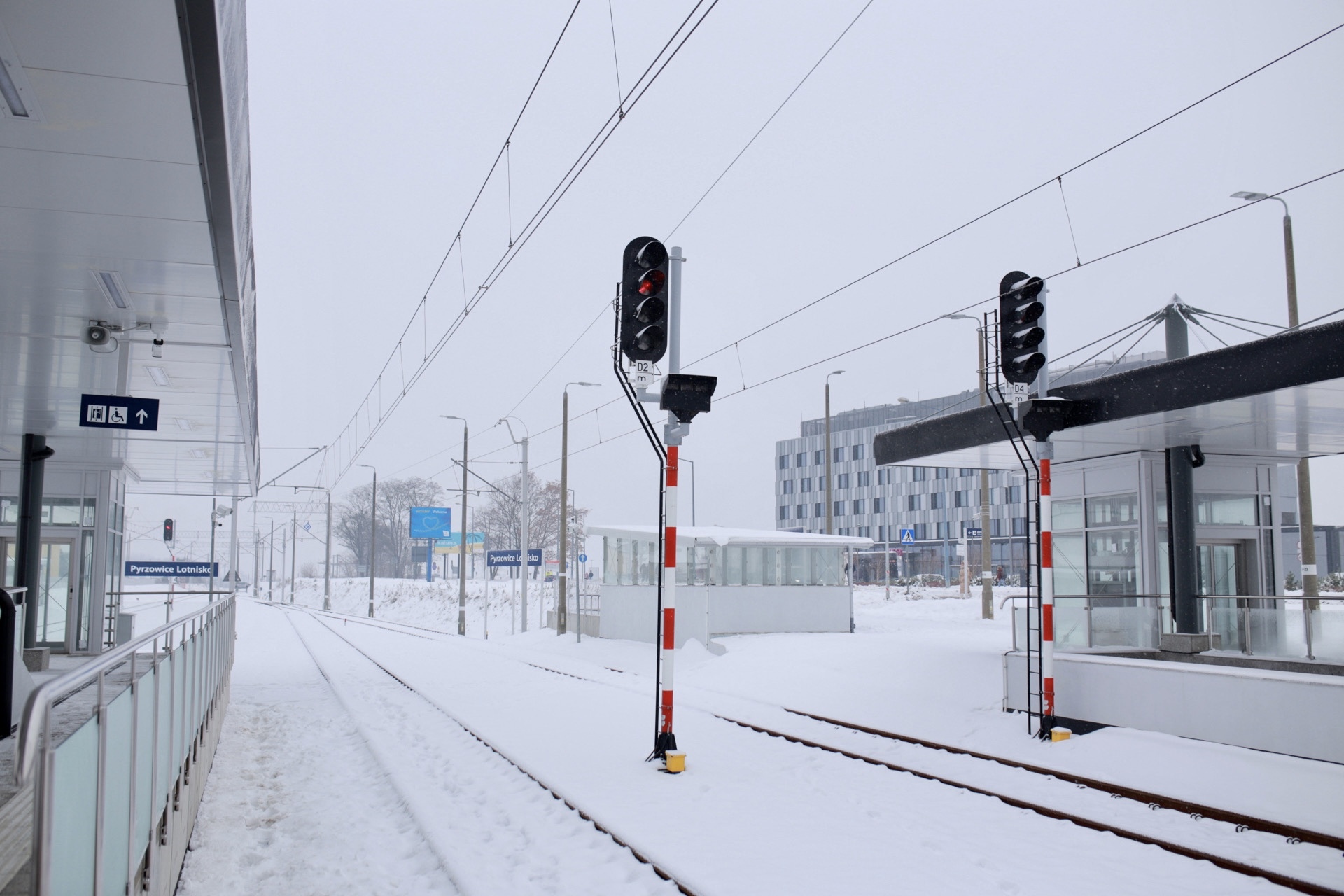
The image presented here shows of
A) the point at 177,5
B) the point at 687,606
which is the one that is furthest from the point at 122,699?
the point at 687,606

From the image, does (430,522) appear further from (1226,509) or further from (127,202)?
(127,202)

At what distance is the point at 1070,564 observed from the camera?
714 inches

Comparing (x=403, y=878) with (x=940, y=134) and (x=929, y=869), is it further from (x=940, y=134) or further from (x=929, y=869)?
(x=940, y=134)

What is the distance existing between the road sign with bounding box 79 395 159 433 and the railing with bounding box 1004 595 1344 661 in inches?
435

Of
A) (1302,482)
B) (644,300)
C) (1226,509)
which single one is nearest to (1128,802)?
(644,300)

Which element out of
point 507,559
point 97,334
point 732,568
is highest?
point 97,334

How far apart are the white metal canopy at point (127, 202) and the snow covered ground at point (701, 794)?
447cm

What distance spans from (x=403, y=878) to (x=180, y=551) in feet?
357

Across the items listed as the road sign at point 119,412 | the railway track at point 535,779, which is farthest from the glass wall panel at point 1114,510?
the road sign at point 119,412

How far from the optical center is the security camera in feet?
36.7

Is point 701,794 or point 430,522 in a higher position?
point 430,522

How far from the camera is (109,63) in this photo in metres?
5.33

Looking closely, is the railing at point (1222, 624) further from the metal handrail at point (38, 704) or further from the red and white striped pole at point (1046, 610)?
the metal handrail at point (38, 704)

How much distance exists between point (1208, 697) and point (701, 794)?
5.74 meters
